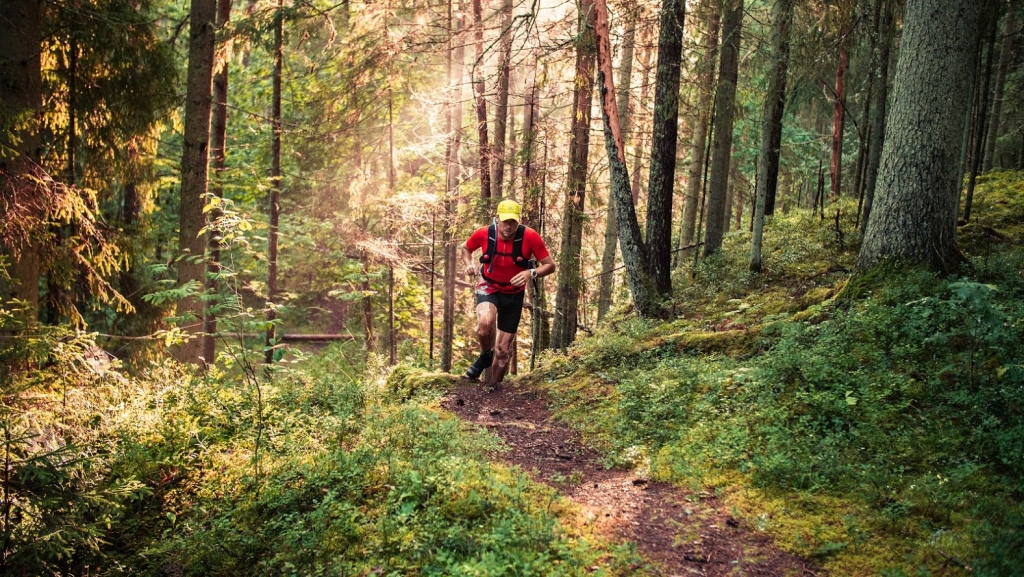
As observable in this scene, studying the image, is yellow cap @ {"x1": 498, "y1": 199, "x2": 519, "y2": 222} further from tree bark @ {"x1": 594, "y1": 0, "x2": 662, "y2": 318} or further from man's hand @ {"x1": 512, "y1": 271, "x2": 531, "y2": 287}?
tree bark @ {"x1": 594, "y1": 0, "x2": 662, "y2": 318}

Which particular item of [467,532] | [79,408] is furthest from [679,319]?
[79,408]

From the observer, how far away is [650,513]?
169 inches

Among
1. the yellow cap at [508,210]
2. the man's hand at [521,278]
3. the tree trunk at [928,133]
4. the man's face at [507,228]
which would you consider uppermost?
the tree trunk at [928,133]

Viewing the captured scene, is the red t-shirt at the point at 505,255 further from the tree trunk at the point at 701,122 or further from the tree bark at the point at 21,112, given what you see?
the tree trunk at the point at 701,122

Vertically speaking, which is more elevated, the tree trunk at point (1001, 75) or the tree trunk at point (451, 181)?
the tree trunk at point (1001, 75)

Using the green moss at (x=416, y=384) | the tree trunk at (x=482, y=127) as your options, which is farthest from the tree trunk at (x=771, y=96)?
the green moss at (x=416, y=384)

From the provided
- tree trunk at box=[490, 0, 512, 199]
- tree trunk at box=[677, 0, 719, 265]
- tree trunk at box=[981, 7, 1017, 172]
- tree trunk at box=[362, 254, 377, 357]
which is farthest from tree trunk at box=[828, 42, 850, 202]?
tree trunk at box=[362, 254, 377, 357]

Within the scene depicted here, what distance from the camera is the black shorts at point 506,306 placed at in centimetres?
809

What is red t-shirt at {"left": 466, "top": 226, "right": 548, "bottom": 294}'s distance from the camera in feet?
25.9

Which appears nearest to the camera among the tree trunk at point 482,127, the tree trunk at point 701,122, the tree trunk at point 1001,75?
the tree trunk at point 701,122

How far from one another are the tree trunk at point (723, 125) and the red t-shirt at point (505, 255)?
6338mm

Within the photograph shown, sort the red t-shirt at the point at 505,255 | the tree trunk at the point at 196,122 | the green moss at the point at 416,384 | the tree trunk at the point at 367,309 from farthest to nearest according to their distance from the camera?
the tree trunk at the point at 367,309 → the tree trunk at the point at 196,122 → the green moss at the point at 416,384 → the red t-shirt at the point at 505,255

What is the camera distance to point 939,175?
6.54 m

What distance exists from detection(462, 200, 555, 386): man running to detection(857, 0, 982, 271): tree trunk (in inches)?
164
